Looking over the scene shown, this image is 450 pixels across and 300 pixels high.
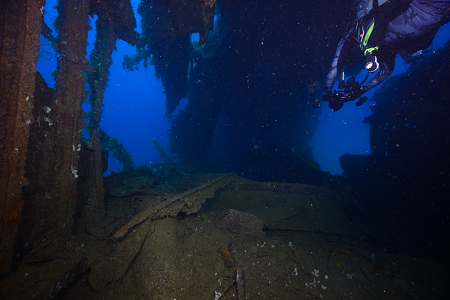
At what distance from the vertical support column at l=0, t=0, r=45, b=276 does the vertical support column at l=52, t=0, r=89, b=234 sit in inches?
28.6

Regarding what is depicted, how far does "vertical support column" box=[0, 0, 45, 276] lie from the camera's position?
225cm

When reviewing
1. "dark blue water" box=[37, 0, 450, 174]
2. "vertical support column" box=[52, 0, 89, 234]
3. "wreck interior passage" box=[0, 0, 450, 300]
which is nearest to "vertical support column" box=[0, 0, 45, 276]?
"wreck interior passage" box=[0, 0, 450, 300]

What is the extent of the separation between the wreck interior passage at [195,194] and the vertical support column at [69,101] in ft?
0.08

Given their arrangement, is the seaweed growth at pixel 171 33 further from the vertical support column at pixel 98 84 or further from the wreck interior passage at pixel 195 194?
the vertical support column at pixel 98 84

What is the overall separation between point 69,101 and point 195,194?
146 inches

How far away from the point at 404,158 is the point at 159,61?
43.3 ft

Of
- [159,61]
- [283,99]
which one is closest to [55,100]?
[159,61]

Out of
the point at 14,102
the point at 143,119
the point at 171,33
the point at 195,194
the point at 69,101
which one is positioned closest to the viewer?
the point at 14,102

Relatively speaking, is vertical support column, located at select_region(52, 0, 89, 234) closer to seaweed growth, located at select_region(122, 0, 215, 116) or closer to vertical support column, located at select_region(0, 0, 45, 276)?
vertical support column, located at select_region(0, 0, 45, 276)

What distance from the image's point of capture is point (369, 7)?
11.1 feet

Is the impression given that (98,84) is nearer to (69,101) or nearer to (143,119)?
(69,101)

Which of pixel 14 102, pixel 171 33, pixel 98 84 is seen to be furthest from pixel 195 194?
pixel 171 33

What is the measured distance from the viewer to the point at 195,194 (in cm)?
446

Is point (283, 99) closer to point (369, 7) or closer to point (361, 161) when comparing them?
point (361, 161)
